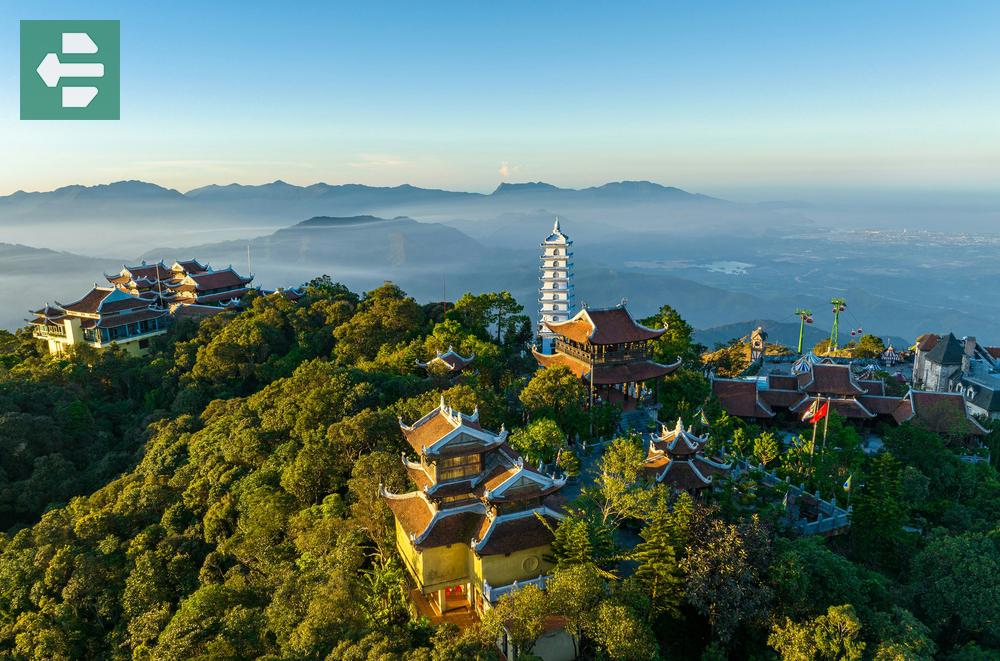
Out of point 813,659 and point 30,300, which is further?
point 30,300

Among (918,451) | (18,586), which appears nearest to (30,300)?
(18,586)

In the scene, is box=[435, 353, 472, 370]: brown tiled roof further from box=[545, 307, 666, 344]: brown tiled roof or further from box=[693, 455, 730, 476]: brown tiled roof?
box=[693, 455, 730, 476]: brown tiled roof

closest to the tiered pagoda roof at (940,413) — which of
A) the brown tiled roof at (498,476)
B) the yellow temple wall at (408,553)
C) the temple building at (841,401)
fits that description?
the temple building at (841,401)

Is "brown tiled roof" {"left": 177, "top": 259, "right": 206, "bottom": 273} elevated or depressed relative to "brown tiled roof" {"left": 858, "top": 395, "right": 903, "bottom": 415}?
elevated

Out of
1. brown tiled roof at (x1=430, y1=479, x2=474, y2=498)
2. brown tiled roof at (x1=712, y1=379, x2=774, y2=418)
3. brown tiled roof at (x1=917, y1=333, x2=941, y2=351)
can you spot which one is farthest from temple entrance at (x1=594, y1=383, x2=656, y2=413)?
brown tiled roof at (x1=917, y1=333, x2=941, y2=351)

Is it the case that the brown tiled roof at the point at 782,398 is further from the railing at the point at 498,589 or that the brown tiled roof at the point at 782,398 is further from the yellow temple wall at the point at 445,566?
the yellow temple wall at the point at 445,566

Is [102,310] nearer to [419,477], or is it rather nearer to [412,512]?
[419,477]

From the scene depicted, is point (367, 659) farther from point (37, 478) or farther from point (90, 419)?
point (90, 419)

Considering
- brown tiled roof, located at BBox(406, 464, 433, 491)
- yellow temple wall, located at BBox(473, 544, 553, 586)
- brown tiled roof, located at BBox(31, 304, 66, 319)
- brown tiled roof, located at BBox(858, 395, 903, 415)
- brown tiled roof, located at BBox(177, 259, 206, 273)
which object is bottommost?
yellow temple wall, located at BBox(473, 544, 553, 586)
